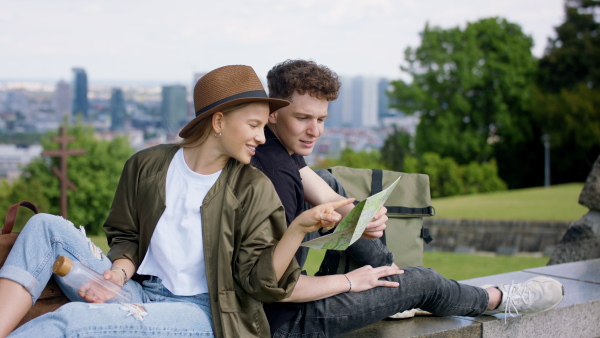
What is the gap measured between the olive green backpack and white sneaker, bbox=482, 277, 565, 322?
1.33 ft

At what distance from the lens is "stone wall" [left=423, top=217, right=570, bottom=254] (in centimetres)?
1320

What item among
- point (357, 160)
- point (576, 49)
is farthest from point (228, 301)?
point (357, 160)

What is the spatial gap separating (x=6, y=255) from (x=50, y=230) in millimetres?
171

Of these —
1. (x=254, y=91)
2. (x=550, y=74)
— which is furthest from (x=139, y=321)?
(x=550, y=74)

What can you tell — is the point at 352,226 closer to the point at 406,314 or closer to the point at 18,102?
the point at 406,314

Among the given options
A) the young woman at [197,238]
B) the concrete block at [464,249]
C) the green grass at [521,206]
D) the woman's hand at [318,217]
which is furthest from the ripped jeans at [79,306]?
the concrete block at [464,249]

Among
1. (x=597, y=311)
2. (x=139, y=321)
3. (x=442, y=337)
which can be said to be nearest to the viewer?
(x=139, y=321)

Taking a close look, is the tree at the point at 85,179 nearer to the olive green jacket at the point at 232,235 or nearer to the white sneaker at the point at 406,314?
the white sneaker at the point at 406,314

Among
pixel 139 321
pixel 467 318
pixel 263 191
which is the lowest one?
pixel 467 318

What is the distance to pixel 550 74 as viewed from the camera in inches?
1334

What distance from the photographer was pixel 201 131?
2.26m

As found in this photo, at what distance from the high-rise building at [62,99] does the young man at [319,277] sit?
4260cm

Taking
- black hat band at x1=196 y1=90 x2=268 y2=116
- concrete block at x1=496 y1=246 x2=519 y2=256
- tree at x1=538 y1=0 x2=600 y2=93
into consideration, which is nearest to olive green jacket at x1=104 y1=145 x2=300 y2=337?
black hat band at x1=196 y1=90 x2=268 y2=116

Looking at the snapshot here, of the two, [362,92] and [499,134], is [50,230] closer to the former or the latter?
[499,134]
